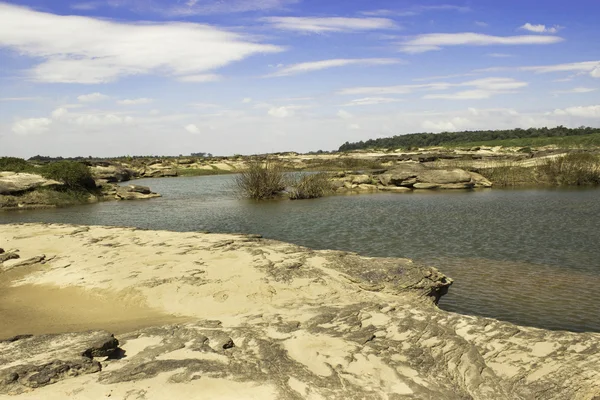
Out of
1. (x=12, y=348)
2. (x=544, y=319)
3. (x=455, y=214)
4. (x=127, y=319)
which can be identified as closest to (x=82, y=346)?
(x=12, y=348)

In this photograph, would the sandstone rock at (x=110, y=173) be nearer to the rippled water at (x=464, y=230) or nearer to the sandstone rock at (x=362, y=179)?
the rippled water at (x=464, y=230)

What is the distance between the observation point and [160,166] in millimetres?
80438

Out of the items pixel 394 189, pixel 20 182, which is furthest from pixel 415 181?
pixel 20 182

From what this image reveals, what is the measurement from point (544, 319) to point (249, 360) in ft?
24.6

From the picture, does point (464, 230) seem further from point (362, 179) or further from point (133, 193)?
point (133, 193)

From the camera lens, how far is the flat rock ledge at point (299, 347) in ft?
19.5

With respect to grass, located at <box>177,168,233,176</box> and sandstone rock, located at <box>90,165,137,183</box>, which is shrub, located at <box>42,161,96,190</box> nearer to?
sandstone rock, located at <box>90,165,137,183</box>

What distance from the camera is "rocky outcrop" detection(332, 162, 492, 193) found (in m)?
44.6

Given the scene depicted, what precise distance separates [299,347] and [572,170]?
1714 inches

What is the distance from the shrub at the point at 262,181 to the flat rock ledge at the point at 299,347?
2642 centimetres

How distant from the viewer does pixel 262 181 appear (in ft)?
126

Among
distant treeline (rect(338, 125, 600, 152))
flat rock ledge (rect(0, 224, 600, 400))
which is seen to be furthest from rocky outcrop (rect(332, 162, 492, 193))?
distant treeline (rect(338, 125, 600, 152))

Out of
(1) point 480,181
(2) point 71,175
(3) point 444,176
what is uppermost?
(2) point 71,175

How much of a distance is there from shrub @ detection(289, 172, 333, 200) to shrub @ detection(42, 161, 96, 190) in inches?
702
